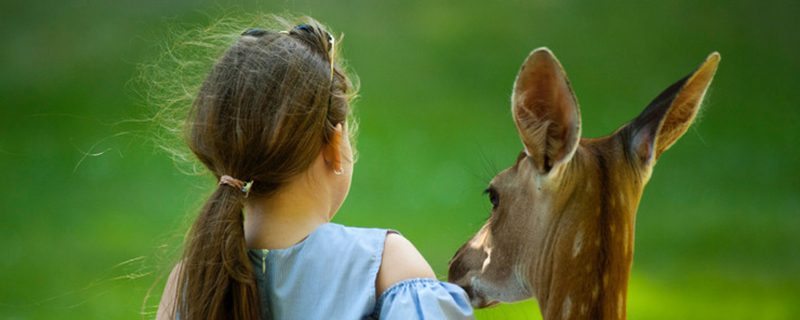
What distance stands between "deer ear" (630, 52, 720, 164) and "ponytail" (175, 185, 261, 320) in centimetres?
57

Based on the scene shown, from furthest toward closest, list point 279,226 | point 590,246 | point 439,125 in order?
point 439,125 → point 279,226 → point 590,246

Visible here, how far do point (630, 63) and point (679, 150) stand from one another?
381 millimetres

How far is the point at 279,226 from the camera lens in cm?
115

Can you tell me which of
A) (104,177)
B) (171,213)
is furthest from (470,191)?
(104,177)

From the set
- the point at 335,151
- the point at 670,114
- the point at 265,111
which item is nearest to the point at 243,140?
the point at 265,111

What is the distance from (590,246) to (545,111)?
0.19 m

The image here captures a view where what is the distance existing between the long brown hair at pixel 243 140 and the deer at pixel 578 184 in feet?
1.04

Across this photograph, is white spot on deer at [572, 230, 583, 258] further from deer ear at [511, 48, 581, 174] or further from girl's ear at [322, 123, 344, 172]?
girl's ear at [322, 123, 344, 172]

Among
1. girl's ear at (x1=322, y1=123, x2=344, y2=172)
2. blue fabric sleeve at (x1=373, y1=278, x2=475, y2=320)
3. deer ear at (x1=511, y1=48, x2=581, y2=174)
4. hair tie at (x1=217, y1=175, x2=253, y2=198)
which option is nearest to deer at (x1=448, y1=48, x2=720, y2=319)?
deer ear at (x1=511, y1=48, x2=581, y2=174)

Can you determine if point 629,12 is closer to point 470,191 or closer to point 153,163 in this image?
point 470,191

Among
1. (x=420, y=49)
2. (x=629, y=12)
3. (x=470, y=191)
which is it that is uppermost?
(x=629, y=12)

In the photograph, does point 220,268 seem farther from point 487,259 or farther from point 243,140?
point 487,259

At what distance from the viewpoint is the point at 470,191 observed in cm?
294

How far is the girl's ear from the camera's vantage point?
120 centimetres
